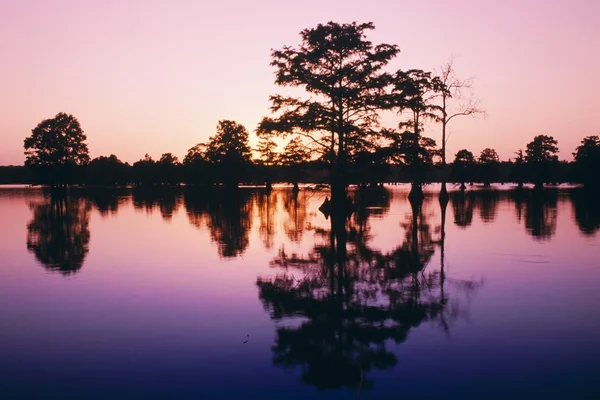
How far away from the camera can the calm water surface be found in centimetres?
623

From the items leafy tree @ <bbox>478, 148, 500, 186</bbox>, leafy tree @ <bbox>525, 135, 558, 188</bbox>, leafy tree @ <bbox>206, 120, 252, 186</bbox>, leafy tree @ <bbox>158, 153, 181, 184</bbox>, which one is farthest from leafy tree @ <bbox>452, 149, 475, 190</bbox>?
leafy tree @ <bbox>158, 153, 181, 184</bbox>

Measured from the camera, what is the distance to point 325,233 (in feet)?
74.8

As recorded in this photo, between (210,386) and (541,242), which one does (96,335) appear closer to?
(210,386)

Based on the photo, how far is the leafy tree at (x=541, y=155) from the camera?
12075cm

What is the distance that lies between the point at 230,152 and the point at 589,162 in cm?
8020

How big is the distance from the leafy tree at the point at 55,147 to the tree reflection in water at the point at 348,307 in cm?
9989

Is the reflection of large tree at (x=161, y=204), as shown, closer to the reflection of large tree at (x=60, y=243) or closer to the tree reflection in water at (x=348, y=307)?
the reflection of large tree at (x=60, y=243)

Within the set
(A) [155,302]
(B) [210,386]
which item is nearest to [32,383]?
(B) [210,386]

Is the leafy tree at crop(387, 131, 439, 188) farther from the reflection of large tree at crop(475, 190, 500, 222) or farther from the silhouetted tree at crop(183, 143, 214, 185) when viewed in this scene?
the silhouetted tree at crop(183, 143, 214, 185)

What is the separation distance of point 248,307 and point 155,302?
229 cm

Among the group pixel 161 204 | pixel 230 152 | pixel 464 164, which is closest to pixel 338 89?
pixel 161 204

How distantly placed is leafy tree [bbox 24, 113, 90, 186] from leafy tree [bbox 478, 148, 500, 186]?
127358 millimetres

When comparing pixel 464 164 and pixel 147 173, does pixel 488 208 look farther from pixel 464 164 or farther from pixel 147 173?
pixel 147 173

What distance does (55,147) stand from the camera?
102 meters
